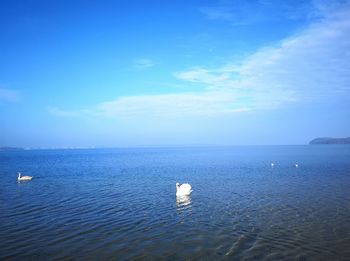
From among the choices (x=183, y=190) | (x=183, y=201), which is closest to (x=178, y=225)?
(x=183, y=201)

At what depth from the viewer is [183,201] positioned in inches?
979

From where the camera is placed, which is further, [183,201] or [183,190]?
[183,190]

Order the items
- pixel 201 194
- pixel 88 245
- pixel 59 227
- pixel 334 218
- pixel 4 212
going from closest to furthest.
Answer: pixel 88 245 < pixel 59 227 < pixel 334 218 < pixel 4 212 < pixel 201 194

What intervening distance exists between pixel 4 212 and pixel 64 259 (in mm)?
12132

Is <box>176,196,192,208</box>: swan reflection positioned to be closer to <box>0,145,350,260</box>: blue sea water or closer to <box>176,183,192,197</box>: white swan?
<box>0,145,350,260</box>: blue sea water

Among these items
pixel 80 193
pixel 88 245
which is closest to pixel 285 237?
pixel 88 245

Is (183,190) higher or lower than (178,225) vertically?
higher

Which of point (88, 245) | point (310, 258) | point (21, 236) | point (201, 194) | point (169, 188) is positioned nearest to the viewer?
point (310, 258)

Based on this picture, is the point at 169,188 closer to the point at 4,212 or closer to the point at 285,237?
the point at 4,212

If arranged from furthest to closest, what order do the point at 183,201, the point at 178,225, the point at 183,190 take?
the point at 183,190 → the point at 183,201 → the point at 178,225

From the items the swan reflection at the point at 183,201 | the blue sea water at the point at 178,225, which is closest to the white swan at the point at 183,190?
the swan reflection at the point at 183,201

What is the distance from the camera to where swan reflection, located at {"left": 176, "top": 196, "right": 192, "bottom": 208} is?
2338 cm

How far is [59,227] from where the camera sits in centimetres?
1717

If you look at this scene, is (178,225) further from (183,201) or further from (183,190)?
(183,190)
